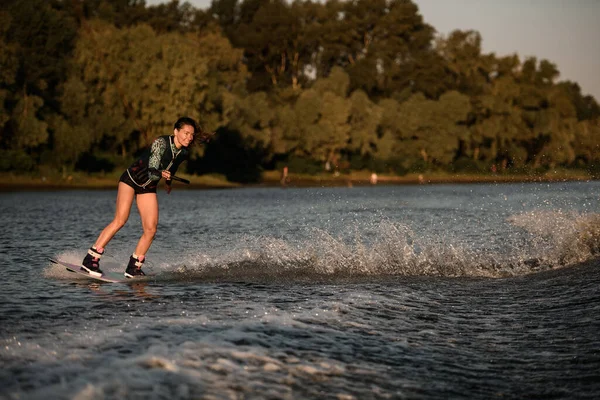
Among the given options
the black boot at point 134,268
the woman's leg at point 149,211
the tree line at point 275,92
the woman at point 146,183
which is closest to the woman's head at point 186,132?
the woman at point 146,183

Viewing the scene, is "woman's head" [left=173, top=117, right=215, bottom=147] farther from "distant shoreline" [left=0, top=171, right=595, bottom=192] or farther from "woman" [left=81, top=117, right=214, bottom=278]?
"distant shoreline" [left=0, top=171, right=595, bottom=192]

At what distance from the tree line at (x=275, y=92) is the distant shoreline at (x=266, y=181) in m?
1.19

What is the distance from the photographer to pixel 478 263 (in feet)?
42.9

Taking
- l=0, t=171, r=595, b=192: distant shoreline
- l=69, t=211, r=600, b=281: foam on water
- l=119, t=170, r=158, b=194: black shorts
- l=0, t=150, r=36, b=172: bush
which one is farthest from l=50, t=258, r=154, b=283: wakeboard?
l=0, t=150, r=36, b=172: bush

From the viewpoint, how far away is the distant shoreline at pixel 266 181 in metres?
55.7

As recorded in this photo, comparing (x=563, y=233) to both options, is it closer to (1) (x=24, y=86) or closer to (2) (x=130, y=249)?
(2) (x=130, y=249)

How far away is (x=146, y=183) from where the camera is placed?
10.8m

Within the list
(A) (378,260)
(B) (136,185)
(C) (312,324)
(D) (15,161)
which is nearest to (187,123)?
(B) (136,185)

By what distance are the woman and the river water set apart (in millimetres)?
519

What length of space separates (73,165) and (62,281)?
51660 millimetres

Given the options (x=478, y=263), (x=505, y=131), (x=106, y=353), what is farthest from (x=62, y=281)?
(x=505, y=131)

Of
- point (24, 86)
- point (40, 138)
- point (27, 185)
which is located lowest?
point (27, 185)

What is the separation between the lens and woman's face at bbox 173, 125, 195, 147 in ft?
35.3

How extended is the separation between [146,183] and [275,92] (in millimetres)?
89087
